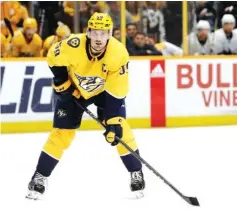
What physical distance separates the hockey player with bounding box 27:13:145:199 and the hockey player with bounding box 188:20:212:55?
348 cm

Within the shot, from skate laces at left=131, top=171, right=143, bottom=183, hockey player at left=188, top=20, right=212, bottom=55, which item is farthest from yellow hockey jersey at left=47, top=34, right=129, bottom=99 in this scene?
hockey player at left=188, top=20, right=212, bottom=55

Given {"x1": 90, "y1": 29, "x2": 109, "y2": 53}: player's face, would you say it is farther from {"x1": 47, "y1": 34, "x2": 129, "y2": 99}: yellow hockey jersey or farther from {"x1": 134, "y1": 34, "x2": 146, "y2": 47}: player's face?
{"x1": 134, "y1": 34, "x2": 146, "y2": 47}: player's face

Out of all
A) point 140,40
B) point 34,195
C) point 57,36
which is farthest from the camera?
point 140,40

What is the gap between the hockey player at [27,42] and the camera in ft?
22.7

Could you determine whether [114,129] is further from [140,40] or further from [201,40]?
[201,40]

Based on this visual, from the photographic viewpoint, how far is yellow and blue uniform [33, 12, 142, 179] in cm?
374

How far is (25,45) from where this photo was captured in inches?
274

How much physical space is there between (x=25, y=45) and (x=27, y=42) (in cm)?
3

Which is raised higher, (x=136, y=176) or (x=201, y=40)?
(x=201, y=40)

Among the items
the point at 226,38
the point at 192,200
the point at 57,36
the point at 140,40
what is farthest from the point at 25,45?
the point at 192,200

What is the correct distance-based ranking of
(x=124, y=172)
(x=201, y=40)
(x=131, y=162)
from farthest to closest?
(x=201, y=40) < (x=124, y=172) < (x=131, y=162)

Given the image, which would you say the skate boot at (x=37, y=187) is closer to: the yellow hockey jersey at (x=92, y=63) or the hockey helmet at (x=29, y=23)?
the yellow hockey jersey at (x=92, y=63)

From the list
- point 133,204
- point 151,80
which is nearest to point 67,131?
point 133,204

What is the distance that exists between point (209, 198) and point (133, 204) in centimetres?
41
